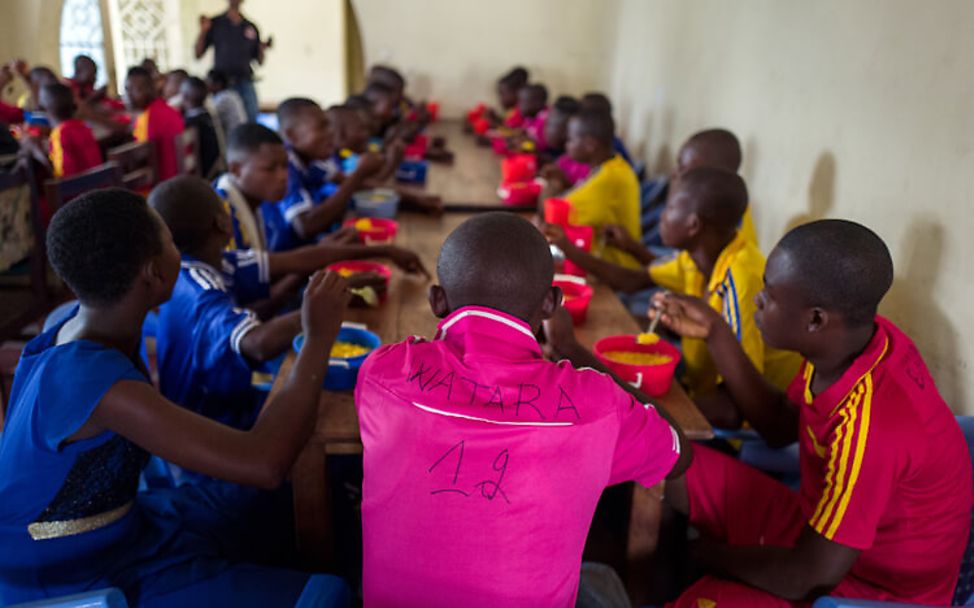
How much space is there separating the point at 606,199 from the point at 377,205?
1.00 metres

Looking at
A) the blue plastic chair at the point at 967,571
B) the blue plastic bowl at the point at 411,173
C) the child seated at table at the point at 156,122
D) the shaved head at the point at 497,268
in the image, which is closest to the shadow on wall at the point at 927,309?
the blue plastic chair at the point at 967,571

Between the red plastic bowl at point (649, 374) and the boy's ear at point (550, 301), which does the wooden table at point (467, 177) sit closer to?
the red plastic bowl at point (649, 374)

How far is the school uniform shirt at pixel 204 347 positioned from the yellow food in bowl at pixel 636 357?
2.80 ft

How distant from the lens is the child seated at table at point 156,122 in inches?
179

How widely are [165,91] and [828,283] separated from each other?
22.2 ft

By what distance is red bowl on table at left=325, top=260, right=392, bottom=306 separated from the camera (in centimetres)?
208

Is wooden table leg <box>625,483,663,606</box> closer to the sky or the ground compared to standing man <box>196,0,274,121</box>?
closer to the ground

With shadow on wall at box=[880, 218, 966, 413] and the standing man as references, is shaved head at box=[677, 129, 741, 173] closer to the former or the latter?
shadow on wall at box=[880, 218, 966, 413]

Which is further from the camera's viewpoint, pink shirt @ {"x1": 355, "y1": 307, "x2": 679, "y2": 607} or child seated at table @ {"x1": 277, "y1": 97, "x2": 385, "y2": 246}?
child seated at table @ {"x1": 277, "y1": 97, "x2": 385, "y2": 246}

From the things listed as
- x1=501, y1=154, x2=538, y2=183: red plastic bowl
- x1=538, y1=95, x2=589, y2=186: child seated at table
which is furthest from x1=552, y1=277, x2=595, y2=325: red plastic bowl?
x1=538, y1=95, x2=589, y2=186: child seated at table

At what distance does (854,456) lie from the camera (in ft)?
4.24

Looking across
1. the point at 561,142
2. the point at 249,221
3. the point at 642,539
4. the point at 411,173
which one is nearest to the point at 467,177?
the point at 411,173

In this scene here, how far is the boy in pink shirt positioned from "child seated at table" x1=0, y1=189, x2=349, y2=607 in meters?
0.30

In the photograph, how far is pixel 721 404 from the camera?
1.95m
